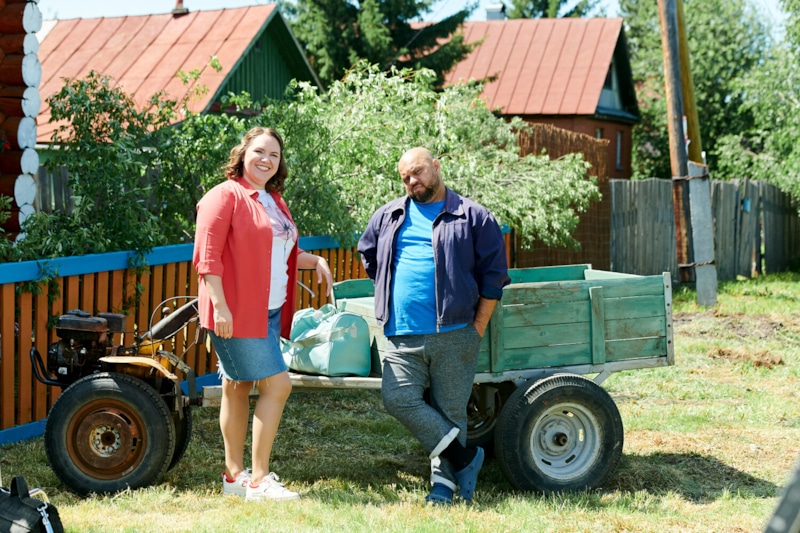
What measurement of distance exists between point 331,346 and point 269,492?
0.81 m

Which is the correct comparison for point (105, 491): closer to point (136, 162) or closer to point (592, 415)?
point (592, 415)

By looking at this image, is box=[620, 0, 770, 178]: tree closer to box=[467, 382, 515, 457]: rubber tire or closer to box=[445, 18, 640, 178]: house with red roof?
box=[445, 18, 640, 178]: house with red roof

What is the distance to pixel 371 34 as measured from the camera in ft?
73.2

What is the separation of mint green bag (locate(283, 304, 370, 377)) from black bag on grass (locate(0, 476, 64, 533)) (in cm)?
166

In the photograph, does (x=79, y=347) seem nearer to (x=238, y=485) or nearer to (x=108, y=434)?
(x=108, y=434)

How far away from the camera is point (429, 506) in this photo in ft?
16.2

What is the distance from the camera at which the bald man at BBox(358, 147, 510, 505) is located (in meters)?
4.98

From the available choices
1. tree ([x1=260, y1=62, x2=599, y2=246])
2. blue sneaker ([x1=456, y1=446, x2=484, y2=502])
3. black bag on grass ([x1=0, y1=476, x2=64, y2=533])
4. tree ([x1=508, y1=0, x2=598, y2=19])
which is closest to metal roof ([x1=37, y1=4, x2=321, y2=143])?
tree ([x1=260, y1=62, x2=599, y2=246])

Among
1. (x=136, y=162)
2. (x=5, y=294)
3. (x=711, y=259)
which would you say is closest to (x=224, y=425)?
(x=5, y=294)

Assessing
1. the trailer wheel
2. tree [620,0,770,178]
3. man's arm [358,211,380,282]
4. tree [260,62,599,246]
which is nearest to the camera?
the trailer wheel

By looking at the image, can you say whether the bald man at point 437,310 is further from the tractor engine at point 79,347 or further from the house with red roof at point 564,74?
the house with red roof at point 564,74

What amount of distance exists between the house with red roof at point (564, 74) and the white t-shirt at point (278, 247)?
24.3 meters

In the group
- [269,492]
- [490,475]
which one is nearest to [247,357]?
[269,492]

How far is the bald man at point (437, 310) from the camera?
4977mm
